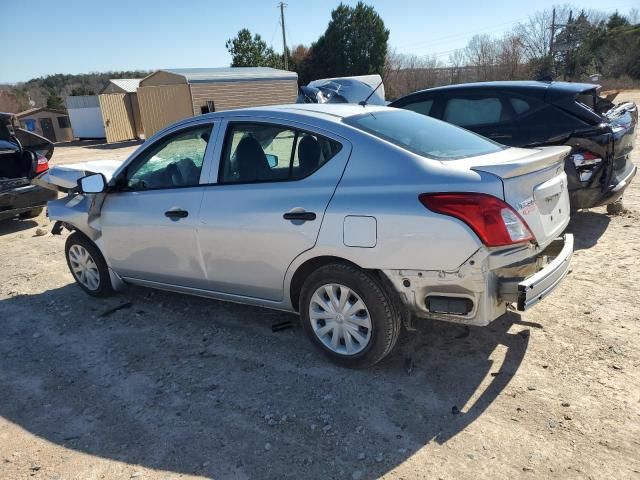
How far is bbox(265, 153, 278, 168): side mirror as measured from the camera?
3638 millimetres

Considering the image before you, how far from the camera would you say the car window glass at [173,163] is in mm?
4004

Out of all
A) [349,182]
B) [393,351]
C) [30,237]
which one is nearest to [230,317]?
[393,351]

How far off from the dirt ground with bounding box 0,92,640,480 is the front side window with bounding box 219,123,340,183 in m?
1.29

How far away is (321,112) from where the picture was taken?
3635 mm

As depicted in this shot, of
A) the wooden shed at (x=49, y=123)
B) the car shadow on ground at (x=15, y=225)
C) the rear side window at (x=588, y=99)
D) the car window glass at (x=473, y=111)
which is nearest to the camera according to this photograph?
the rear side window at (x=588, y=99)

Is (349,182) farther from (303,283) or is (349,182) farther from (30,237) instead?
(30,237)

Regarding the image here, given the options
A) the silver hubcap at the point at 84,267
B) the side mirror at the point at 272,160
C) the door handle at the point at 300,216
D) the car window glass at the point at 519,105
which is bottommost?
the silver hubcap at the point at 84,267

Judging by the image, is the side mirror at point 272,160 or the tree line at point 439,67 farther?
the tree line at point 439,67

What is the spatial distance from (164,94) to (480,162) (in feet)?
86.7

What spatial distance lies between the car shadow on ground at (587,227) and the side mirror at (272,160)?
3535 millimetres

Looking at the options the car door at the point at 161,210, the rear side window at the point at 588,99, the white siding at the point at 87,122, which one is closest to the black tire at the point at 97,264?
the car door at the point at 161,210

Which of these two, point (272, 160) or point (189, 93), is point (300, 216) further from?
point (189, 93)

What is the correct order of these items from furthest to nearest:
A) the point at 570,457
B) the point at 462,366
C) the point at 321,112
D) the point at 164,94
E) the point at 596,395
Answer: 1. the point at 164,94
2. the point at 321,112
3. the point at 462,366
4. the point at 596,395
5. the point at 570,457

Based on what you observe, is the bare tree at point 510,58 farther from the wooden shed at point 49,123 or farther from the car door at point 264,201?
the car door at point 264,201
